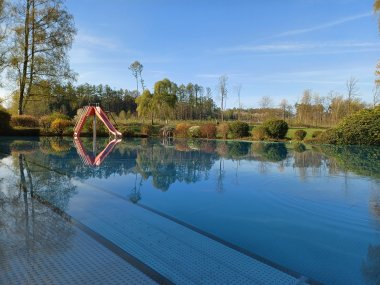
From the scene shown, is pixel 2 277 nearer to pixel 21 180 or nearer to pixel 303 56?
pixel 21 180

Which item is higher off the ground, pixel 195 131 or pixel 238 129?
pixel 238 129

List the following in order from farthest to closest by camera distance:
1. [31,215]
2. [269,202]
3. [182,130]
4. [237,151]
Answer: [182,130] → [237,151] → [269,202] → [31,215]

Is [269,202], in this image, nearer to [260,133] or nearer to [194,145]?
[194,145]

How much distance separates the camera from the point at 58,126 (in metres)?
17.0

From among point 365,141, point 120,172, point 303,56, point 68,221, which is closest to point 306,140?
point 365,141

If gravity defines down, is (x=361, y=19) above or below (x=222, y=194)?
above

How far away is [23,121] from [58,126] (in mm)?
1718

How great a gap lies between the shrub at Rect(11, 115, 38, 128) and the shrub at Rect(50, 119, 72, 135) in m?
0.91

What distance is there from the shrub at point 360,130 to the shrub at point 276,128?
106 inches

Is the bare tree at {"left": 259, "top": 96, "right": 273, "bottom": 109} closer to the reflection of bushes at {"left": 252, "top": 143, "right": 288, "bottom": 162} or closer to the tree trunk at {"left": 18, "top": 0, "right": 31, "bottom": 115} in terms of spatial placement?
the reflection of bushes at {"left": 252, "top": 143, "right": 288, "bottom": 162}

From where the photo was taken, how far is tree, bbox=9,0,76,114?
51.5 feet

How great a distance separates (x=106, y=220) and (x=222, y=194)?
1905 millimetres

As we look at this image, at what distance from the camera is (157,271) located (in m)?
1.96

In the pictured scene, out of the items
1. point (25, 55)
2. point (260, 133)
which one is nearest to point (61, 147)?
point (25, 55)
